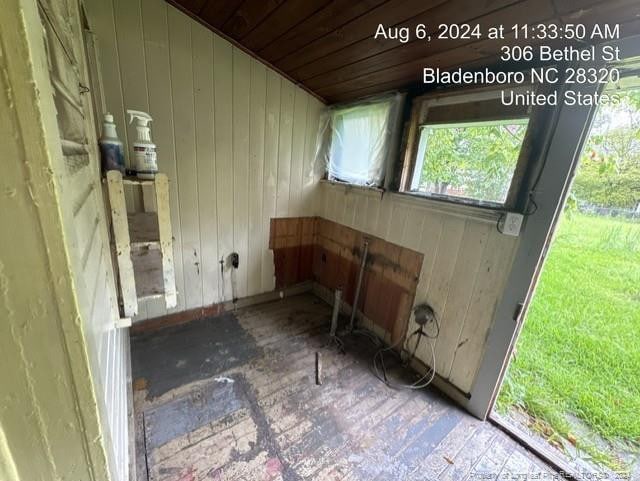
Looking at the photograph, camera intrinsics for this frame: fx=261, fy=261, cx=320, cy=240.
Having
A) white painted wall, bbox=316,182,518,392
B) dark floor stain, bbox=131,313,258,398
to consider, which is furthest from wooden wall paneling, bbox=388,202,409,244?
dark floor stain, bbox=131,313,258,398

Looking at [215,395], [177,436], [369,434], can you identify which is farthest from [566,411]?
[177,436]

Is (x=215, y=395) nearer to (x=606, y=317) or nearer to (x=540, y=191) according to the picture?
(x=540, y=191)

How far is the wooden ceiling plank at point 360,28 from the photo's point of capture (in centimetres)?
116

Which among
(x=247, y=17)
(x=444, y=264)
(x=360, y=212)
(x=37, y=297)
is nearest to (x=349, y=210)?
(x=360, y=212)

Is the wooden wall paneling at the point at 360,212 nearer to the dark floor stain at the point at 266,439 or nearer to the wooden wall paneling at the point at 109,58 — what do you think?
the dark floor stain at the point at 266,439

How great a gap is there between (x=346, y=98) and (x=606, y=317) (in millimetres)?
2686

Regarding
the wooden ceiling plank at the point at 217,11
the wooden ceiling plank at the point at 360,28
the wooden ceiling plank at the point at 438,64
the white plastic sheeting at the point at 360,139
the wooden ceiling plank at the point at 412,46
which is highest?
the wooden ceiling plank at the point at 217,11

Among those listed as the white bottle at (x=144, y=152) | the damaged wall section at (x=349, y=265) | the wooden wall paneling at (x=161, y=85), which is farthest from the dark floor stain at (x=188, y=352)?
the white bottle at (x=144, y=152)

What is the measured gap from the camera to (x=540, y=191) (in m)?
1.26

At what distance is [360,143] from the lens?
224cm

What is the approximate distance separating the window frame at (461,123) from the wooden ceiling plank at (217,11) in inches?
49.8

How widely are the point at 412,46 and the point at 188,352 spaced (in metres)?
2.42

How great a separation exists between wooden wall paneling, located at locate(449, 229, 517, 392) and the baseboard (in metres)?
1.67

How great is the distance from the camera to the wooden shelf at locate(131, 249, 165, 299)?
1603mm
